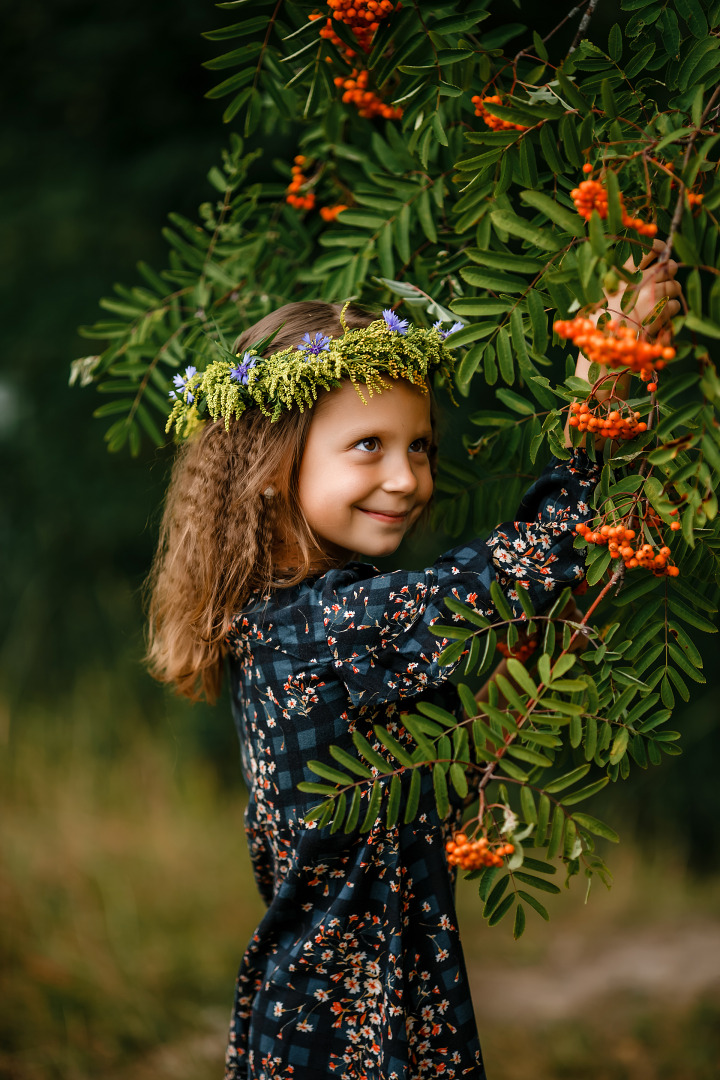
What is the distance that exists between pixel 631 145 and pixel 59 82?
260 cm

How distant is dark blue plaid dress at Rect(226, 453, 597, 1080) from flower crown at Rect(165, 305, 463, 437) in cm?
30

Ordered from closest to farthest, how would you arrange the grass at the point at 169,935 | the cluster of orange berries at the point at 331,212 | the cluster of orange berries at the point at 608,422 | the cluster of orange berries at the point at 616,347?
1. the cluster of orange berries at the point at 616,347
2. the cluster of orange berries at the point at 608,422
3. the cluster of orange berries at the point at 331,212
4. the grass at the point at 169,935

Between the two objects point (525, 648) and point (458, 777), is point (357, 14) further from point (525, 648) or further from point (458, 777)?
point (458, 777)

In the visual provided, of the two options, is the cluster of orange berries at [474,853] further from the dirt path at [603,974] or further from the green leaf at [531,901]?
the dirt path at [603,974]

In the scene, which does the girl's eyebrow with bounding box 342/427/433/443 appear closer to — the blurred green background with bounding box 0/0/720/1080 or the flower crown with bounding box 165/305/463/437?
the flower crown with bounding box 165/305/463/437

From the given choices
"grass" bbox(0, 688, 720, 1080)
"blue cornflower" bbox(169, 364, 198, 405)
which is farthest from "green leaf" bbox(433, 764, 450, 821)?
"grass" bbox(0, 688, 720, 1080)

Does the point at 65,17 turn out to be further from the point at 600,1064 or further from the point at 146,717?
the point at 600,1064

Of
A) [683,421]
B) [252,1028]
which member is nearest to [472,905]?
[252,1028]

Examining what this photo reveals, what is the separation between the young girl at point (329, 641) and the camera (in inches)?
55.7

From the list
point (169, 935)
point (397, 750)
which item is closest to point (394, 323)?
point (397, 750)

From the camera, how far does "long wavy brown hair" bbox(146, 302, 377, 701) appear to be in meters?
1.52

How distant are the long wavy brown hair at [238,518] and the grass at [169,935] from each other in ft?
5.44

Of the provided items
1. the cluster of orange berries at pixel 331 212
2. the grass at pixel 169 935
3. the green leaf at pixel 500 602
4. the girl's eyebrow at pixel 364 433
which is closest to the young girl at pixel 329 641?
the girl's eyebrow at pixel 364 433

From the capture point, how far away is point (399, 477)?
1461 mm
